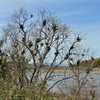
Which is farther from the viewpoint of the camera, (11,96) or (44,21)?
(44,21)

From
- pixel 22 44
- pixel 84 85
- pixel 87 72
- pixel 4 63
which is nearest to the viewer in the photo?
pixel 4 63

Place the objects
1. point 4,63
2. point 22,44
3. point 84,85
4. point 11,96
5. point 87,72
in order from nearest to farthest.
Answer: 1. point 11,96
2. point 4,63
3. point 84,85
4. point 87,72
5. point 22,44

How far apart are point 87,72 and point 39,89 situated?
68.4ft

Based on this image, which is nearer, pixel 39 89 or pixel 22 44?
pixel 39 89

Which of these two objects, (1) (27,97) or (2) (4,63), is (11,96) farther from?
(2) (4,63)

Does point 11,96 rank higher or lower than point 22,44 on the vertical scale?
lower

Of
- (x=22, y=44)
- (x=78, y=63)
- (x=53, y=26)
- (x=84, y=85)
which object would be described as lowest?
(x=84, y=85)

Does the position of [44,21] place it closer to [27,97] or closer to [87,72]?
[87,72]

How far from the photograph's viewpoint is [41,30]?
2808cm

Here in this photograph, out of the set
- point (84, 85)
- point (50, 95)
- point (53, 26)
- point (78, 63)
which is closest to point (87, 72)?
point (78, 63)

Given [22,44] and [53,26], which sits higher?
[53,26]

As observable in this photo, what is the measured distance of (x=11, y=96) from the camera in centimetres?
255

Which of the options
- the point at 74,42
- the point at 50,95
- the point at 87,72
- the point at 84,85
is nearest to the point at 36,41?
the point at 74,42

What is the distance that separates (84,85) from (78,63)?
5.92 metres
